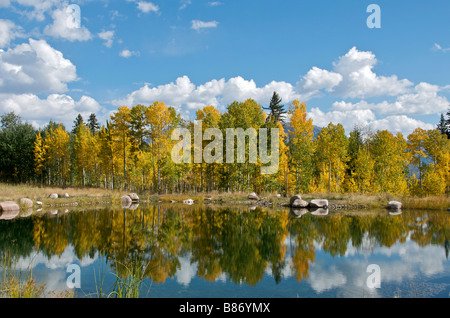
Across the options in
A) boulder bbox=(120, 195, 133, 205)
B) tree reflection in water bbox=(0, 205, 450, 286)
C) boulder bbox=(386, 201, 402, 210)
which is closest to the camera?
tree reflection in water bbox=(0, 205, 450, 286)

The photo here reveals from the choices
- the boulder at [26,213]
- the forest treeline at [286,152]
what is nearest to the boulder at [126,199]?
the forest treeline at [286,152]

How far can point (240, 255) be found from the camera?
462 inches

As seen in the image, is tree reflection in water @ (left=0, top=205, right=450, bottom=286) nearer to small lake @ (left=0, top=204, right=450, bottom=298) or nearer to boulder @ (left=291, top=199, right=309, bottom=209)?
small lake @ (left=0, top=204, right=450, bottom=298)

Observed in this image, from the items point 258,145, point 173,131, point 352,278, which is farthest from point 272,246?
point 173,131

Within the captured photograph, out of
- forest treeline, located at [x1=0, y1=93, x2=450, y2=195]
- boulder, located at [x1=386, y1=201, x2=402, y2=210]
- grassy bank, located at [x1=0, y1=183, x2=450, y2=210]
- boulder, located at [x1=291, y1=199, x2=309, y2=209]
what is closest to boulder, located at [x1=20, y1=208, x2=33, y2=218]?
grassy bank, located at [x1=0, y1=183, x2=450, y2=210]

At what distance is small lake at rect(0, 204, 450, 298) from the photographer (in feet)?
27.3

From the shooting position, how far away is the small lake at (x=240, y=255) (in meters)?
8.33

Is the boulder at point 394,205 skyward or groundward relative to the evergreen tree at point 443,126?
groundward

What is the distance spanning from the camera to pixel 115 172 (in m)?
51.0

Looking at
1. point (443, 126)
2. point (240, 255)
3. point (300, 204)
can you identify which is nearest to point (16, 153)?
point (300, 204)

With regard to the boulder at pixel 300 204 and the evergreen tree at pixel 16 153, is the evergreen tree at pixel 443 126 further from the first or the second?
the evergreen tree at pixel 16 153

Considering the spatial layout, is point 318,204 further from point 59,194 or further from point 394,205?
point 59,194

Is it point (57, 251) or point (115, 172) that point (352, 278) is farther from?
point (115, 172)
